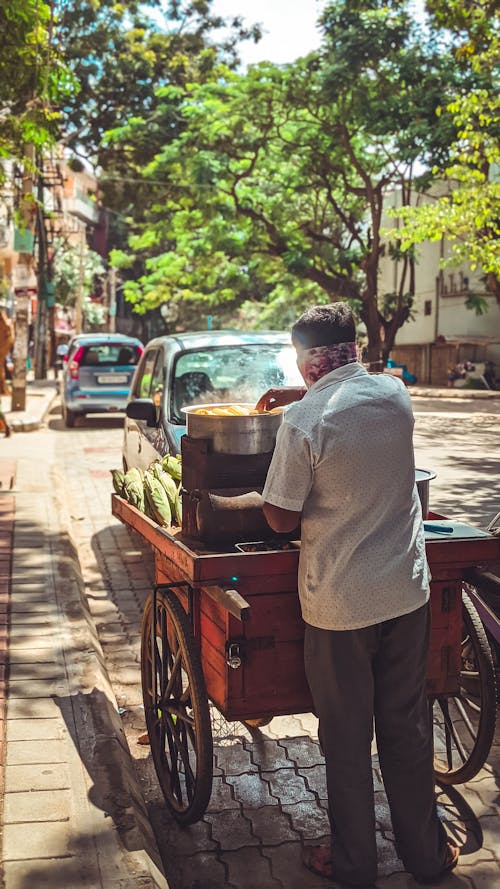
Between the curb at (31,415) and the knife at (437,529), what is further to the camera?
the curb at (31,415)

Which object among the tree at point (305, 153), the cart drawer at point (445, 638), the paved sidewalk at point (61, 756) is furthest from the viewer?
the tree at point (305, 153)

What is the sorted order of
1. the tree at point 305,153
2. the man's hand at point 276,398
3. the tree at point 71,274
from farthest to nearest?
Result: the tree at point 71,274 → the tree at point 305,153 → the man's hand at point 276,398

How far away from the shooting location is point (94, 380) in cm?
1855

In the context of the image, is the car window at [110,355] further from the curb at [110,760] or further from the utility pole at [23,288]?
the curb at [110,760]

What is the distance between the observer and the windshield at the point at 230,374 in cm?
735

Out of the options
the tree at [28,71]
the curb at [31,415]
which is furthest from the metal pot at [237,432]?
the curb at [31,415]

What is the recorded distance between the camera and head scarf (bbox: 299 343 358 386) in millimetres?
3047

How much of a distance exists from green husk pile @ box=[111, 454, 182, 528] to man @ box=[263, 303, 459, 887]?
1.36 metres

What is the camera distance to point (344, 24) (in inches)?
959

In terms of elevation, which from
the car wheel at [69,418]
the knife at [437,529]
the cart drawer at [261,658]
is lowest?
the car wheel at [69,418]

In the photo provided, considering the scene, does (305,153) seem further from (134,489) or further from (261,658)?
(261,658)

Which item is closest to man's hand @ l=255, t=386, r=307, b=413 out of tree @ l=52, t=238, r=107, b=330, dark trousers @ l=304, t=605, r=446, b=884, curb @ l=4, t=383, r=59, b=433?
dark trousers @ l=304, t=605, r=446, b=884

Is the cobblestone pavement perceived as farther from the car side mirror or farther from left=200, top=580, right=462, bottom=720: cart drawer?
the car side mirror

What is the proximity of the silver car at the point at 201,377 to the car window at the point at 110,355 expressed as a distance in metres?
10.7
